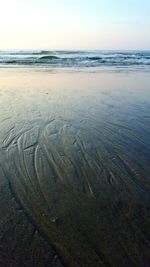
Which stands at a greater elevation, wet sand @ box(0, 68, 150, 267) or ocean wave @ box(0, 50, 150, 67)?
wet sand @ box(0, 68, 150, 267)

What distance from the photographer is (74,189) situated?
324cm

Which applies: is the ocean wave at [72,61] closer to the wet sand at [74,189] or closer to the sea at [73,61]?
the sea at [73,61]

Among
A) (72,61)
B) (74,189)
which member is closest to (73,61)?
(72,61)

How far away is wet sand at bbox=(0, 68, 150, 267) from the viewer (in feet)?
7.39

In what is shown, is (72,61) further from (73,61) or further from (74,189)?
(74,189)

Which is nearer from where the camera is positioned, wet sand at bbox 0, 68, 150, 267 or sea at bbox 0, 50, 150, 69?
wet sand at bbox 0, 68, 150, 267

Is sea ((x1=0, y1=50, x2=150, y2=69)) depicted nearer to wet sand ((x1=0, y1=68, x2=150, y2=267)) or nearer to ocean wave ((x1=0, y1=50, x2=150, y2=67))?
ocean wave ((x1=0, y1=50, x2=150, y2=67))

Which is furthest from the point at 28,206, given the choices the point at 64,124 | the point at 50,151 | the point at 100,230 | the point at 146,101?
the point at 146,101

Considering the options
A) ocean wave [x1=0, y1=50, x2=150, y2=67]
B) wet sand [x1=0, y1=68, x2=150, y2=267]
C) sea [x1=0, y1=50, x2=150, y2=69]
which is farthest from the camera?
ocean wave [x1=0, y1=50, x2=150, y2=67]

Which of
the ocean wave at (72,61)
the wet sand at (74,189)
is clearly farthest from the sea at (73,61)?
the wet sand at (74,189)

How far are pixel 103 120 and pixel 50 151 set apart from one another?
2.34 m

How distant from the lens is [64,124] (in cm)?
593

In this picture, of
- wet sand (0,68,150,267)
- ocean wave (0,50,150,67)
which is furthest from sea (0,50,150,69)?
wet sand (0,68,150,267)

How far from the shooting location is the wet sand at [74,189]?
2252 mm
